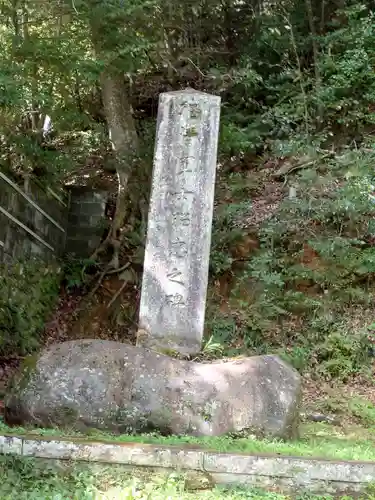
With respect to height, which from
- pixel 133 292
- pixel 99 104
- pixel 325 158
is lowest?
pixel 133 292

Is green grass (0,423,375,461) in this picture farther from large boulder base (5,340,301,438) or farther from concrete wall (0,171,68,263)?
concrete wall (0,171,68,263)

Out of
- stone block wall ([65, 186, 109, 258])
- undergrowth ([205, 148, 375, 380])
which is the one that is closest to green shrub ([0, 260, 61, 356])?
stone block wall ([65, 186, 109, 258])

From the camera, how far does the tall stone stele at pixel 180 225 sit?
5.64 metres

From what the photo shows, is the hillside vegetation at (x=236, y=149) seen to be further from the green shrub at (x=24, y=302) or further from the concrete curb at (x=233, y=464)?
the concrete curb at (x=233, y=464)

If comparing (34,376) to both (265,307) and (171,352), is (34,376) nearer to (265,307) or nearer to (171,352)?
(171,352)

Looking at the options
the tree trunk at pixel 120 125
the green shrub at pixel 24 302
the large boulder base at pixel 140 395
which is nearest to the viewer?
the large boulder base at pixel 140 395

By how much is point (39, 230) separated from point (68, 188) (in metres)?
1.72

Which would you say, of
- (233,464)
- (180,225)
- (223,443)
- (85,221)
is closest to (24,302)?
(85,221)

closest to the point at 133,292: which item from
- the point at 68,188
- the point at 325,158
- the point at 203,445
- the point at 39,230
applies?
the point at 39,230

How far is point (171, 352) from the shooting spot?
5426 millimetres

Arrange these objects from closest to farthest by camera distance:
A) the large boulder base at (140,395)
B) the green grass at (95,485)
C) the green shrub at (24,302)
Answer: the green grass at (95,485) → the large boulder base at (140,395) → the green shrub at (24,302)

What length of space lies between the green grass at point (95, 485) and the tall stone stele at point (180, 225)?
7.08 feet

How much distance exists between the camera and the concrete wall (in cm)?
870

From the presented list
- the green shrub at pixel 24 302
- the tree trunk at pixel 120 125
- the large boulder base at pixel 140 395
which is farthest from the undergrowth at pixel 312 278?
the large boulder base at pixel 140 395
